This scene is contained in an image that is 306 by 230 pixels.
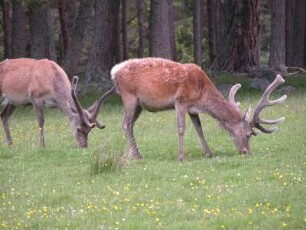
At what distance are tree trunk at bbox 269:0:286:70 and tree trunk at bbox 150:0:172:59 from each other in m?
4.17

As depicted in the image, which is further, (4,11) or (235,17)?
(4,11)

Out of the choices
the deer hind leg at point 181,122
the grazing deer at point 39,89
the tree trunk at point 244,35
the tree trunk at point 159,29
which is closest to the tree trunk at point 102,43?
the tree trunk at point 159,29

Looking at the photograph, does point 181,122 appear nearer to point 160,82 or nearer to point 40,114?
point 160,82

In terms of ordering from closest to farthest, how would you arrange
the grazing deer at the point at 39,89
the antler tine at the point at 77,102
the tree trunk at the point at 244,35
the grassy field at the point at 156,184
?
the grassy field at the point at 156,184 → the antler tine at the point at 77,102 → the grazing deer at the point at 39,89 → the tree trunk at the point at 244,35

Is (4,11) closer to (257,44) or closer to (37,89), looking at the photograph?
(257,44)

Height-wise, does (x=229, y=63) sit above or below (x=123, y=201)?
below

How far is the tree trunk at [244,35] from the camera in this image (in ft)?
86.9

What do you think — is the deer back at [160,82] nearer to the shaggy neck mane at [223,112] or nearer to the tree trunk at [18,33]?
the shaggy neck mane at [223,112]

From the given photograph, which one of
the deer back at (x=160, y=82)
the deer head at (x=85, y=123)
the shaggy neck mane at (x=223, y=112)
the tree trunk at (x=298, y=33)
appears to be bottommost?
the tree trunk at (x=298, y=33)

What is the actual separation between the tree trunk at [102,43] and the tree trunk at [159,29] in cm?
163

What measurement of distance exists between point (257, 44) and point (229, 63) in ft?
3.77

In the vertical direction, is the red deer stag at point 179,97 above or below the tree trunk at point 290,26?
above

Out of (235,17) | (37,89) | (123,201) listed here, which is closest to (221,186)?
(123,201)

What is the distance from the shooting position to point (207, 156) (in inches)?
543
